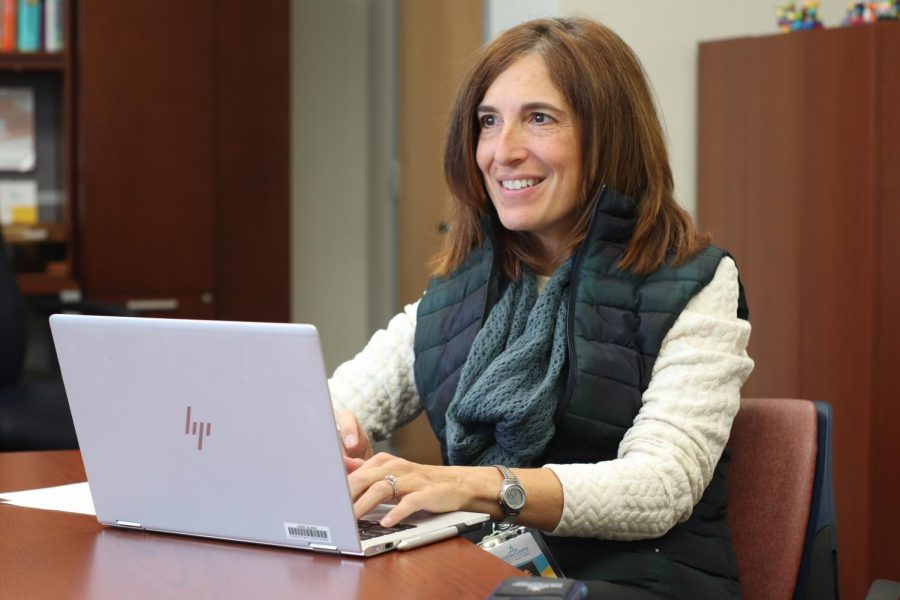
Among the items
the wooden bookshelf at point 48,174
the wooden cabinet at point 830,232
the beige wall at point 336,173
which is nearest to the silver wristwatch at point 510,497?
the wooden cabinet at point 830,232

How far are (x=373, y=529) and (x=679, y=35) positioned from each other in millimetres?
2372

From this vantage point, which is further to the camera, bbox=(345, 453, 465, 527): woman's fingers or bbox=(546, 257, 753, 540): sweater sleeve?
bbox=(546, 257, 753, 540): sweater sleeve

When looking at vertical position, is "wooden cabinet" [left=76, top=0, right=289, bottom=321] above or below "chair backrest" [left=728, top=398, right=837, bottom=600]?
above

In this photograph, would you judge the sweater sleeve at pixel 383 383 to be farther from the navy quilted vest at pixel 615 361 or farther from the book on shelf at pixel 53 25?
the book on shelf at pixel 53 25

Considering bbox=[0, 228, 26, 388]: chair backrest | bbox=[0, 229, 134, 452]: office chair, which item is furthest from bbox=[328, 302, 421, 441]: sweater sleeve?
bbox=[0, 228, 26, 388]: chair backrest

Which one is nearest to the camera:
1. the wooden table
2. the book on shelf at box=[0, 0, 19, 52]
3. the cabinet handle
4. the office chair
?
the wooden table

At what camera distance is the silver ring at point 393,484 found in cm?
127

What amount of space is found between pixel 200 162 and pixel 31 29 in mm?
722

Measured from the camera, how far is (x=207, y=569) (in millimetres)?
1152

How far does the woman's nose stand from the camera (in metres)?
1.78

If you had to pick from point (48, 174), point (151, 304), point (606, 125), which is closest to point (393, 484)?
point (606, 125)

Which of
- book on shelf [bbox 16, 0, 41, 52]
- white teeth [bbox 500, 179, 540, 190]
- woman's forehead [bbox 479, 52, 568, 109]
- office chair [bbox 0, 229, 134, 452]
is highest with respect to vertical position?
book on shelf [bbox 16, 0, 41, 52]

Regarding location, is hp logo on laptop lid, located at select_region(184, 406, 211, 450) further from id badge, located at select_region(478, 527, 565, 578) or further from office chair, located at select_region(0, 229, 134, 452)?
office chair, located at select_region(0, 229, 134, 452)

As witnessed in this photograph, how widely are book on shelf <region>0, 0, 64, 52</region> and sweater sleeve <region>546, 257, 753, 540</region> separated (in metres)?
3.19
